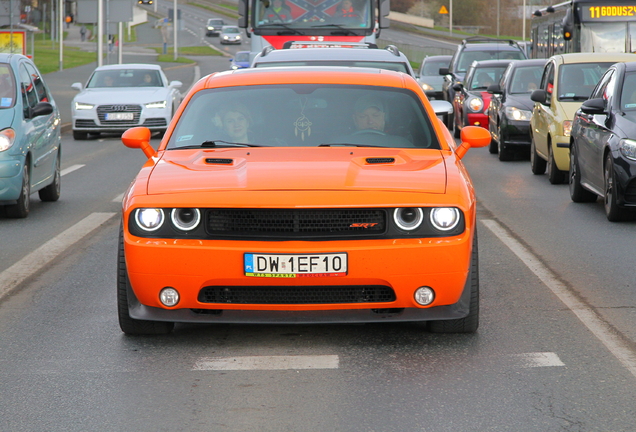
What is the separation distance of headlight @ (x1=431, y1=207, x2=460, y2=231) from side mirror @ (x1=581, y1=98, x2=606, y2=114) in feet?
20.2

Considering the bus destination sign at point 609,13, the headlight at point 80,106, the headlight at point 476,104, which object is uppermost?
the bus destination sign at point 609,13

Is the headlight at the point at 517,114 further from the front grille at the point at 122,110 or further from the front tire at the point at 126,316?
the front tire at the point at 126,316

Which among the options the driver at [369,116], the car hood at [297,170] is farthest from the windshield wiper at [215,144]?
the driver at [369,116]

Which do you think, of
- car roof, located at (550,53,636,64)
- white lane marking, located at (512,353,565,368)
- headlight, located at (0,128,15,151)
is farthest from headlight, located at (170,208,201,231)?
car roof, located at (550,53,636,64)

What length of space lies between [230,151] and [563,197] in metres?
7.40

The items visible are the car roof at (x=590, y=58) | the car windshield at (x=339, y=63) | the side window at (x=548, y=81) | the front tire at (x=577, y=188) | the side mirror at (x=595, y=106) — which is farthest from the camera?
the car roof at (x=590, y=58)

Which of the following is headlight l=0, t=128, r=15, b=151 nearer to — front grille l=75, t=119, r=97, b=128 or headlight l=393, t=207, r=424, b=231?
headlight l=393, t=207, r=424, b=231

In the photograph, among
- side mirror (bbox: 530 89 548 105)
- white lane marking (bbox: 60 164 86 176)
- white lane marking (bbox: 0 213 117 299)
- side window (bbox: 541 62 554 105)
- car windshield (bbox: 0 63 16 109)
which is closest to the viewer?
white lane marking (bbox: 0 213 117 299)

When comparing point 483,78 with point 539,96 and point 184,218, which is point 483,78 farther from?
point 184,218

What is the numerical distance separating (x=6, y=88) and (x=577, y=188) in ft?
20.6

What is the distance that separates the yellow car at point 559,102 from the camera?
14070 millimetres

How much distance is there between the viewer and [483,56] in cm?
2802

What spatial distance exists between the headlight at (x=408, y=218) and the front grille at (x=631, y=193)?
17.7 feet

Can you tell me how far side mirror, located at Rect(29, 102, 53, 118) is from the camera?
11703 mm
